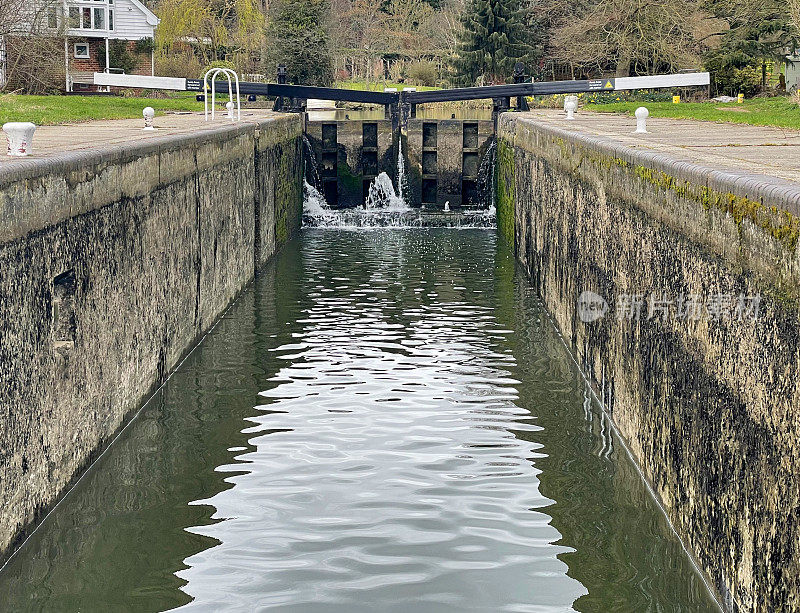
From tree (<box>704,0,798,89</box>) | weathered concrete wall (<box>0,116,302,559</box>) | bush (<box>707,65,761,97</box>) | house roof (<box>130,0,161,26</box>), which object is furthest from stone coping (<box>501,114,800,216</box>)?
house roof (<box>130,0,161,26</box>)

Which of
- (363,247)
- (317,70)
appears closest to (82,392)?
(363,247)

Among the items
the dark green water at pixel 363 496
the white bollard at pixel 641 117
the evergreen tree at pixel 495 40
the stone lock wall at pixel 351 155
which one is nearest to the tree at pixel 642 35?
the evergreen tree at pixel 495 40

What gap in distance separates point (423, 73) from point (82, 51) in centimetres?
1881

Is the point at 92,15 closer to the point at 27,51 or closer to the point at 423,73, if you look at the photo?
the point at 27,51

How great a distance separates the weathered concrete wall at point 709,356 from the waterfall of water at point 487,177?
1357 centimetres

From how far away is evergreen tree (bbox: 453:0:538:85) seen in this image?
53.5 metres

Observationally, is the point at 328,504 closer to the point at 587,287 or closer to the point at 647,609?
the point at 647,609

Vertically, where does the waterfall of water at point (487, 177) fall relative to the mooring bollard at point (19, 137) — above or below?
below

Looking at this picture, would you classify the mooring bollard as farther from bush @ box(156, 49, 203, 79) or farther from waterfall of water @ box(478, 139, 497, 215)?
bush @ box(156, 49, 203, 79)

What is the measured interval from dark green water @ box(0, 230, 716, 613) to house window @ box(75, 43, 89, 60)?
136 feet

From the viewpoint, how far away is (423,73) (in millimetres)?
61906

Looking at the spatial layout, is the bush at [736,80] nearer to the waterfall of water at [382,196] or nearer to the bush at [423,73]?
the waterfall of water at [382,196]

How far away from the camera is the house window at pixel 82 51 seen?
4981 centimetres

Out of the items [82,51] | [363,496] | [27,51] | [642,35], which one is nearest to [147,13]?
[82,51]
